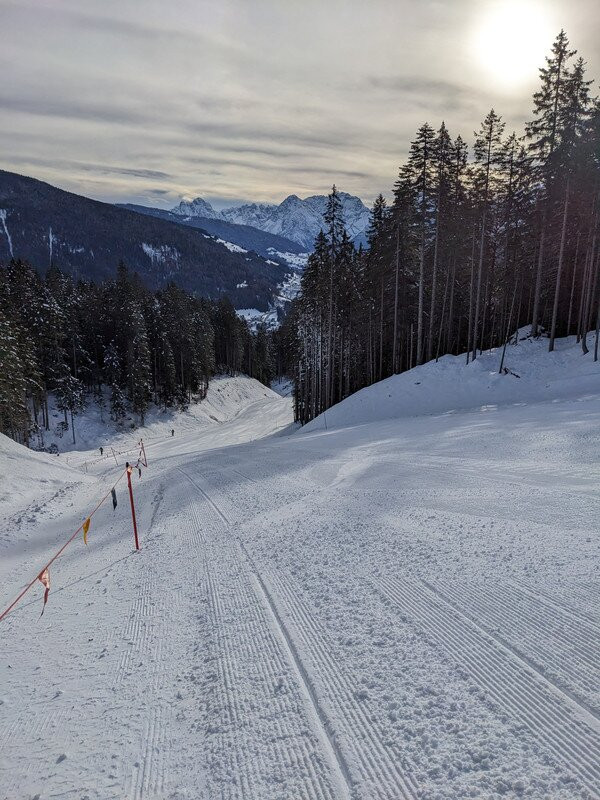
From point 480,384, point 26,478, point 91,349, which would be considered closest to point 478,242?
point 480,384

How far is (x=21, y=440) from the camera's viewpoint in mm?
37625

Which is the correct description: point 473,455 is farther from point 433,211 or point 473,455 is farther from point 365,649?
point 433,211

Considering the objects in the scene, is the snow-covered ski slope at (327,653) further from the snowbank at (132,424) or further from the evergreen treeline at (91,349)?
the snowbank at (132,424)

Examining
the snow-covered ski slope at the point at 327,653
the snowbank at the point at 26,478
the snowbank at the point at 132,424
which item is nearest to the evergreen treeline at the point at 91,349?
the snowbank at the point at 132,424

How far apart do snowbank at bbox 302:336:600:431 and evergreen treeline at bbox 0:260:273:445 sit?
2553cm

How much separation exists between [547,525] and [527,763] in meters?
4.55

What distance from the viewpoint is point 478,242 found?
30.6 metres

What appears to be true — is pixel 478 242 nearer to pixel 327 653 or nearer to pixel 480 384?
pixel 480 384

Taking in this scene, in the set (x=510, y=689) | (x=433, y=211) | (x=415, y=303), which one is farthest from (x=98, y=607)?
(x=415, y=303)

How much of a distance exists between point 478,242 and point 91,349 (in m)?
45.7

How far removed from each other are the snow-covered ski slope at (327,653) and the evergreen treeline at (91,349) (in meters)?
28.8

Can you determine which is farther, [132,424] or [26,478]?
[132,424]

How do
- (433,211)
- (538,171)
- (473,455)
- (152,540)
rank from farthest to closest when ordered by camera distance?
(433,211)
(538,171)
(473,455)
(152,540)

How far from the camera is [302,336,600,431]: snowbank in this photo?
79.6ft
